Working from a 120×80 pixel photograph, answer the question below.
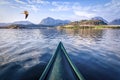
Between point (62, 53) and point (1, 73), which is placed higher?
point (62, 53)

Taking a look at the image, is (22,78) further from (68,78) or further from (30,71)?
(68,78)

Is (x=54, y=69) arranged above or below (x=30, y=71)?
above

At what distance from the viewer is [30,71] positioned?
1153cm

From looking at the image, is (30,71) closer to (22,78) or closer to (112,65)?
(22,78)

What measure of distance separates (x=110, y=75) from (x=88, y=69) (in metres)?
2.14

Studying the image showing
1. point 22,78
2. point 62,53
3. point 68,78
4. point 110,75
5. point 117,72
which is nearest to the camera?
point 68,78

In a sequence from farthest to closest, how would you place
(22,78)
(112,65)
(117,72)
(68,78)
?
(112,65) → (117,72) → (22,78) → (68,78)

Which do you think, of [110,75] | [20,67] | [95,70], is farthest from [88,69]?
[20,67]

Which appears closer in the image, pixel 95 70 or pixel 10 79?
pixel 10 79

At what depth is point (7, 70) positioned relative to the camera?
1181 cm

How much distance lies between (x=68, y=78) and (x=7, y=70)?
6.27 m

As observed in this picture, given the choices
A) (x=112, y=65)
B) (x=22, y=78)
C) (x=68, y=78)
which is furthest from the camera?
(x=112, y=65)

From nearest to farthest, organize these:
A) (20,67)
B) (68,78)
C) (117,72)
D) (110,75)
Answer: (68,78)
(110,75)
(117,72)
(20,67)

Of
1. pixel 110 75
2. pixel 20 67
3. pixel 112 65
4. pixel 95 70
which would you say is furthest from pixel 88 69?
pixel 20 67
